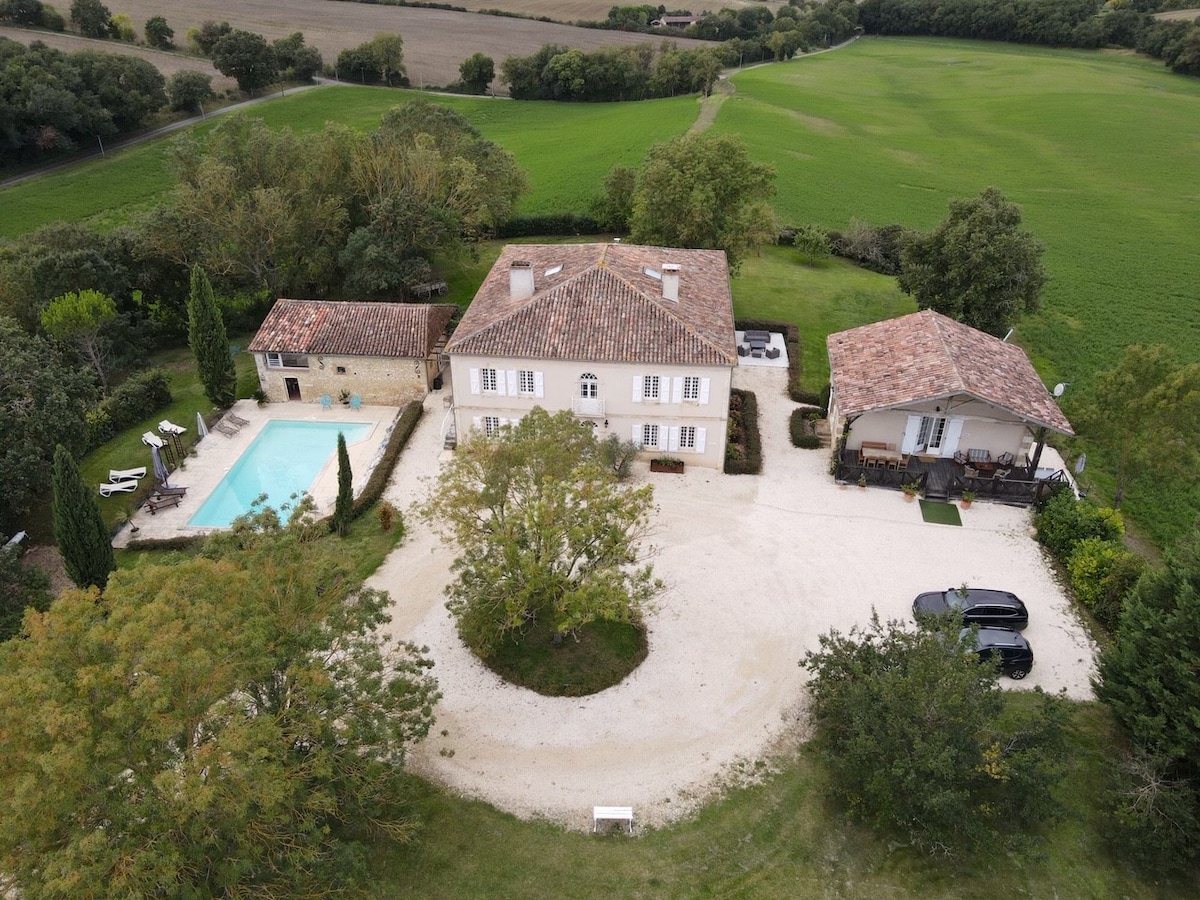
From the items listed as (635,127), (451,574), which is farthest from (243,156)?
(635,127)

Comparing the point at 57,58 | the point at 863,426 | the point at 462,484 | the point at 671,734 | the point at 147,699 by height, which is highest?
the point at 57,58

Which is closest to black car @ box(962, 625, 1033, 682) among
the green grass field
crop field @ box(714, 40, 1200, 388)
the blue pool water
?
crop field @ box(714, 40, 1200, 388)

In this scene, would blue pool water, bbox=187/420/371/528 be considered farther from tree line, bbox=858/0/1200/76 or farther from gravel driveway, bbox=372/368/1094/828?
tree line, bbox=858/0/1200/76

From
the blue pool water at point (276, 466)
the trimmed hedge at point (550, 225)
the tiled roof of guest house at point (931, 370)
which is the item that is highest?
the tiled roof of guest house at point (931, 370)

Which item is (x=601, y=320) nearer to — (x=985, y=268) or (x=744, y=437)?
(x=744, y=437)

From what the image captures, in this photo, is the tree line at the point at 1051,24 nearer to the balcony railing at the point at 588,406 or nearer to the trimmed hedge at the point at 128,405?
the balcony railing at the point at 588,406

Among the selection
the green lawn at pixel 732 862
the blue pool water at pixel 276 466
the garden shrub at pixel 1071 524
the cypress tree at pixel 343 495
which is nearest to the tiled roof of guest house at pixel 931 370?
the garden shrub at pixel 1071 524

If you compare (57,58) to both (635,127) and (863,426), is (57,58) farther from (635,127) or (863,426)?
(863,426)
